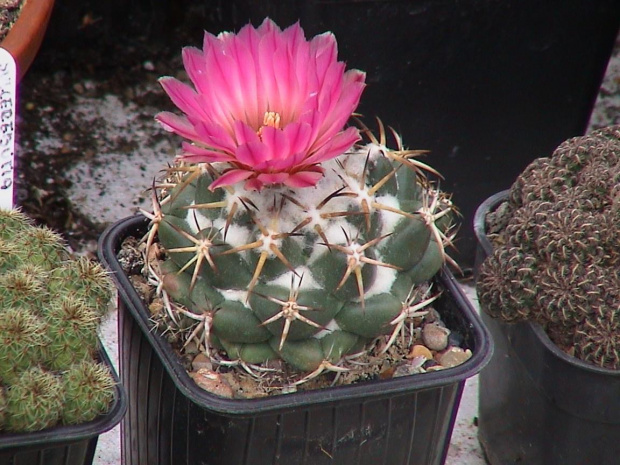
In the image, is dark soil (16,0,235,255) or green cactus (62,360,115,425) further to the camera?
dark soil (16,0,235,255)

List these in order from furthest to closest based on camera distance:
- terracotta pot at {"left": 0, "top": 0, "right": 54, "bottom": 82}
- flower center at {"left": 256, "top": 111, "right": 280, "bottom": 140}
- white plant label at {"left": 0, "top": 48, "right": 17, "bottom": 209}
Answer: terracotta pot at {"left": 0, "top": 0, "right": 54, "bottom": 82}, white plant label at {"left": 0, "top": 48, "right": 17, "bottom": 209}, flower center at {"left": 256, "top": 111, "right": 280, "bottom": 140}

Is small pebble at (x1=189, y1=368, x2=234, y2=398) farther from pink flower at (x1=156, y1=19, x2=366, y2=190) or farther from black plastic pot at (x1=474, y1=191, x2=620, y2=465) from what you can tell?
black plastic pot at (x1=474, y1=191, x2=620, y2=465)

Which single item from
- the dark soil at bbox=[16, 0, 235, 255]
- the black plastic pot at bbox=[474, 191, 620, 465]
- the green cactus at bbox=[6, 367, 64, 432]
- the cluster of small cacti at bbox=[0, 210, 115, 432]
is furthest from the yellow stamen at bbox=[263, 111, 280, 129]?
the dark soil at bbox=[16, 0, 235, 255]

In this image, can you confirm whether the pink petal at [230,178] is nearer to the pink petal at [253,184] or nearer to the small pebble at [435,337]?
the pink petal at [253,184]

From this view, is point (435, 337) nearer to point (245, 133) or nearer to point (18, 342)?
point (245, 133)

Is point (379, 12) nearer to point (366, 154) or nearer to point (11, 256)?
point (366, 154)

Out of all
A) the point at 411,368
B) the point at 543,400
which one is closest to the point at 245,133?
the point at 411,368
